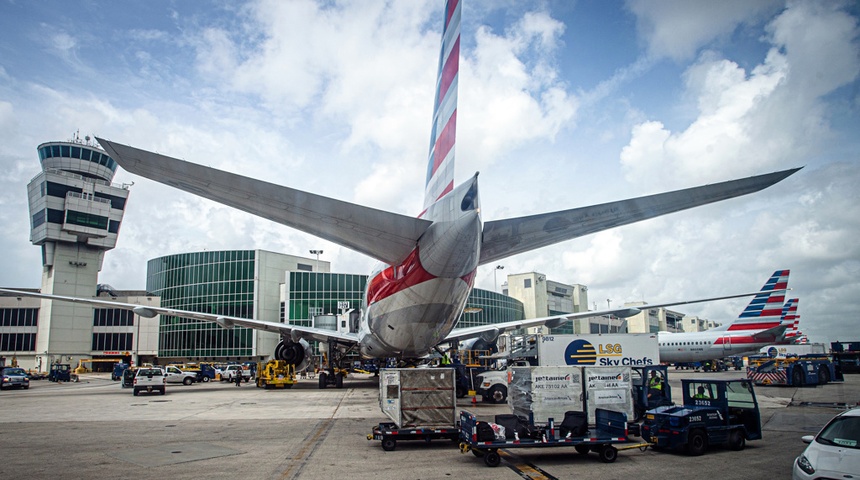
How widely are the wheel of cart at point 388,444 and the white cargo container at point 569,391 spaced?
358 cm

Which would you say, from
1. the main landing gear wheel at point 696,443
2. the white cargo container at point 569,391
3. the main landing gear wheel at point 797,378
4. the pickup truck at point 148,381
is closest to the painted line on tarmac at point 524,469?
the white cargo container at point 569,391

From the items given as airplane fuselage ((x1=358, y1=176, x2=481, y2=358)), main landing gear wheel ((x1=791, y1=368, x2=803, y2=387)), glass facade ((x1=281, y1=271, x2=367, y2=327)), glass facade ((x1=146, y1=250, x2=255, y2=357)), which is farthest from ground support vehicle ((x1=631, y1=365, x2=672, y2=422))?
glass facade ((x1=146, y1=250, x2=255, y2=357))

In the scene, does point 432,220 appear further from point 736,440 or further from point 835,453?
point 736,440

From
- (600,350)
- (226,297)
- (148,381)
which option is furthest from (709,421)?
(226,297)

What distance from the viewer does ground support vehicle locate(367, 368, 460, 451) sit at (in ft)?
40.9

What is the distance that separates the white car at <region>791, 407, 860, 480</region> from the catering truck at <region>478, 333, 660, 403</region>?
46.7ft

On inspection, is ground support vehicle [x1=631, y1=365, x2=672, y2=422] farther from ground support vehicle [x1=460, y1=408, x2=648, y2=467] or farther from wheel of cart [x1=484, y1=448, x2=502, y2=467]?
wheel of cart [x1=484, y1=448, x2=502, y2=467]

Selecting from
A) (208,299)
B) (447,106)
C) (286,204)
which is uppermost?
(447,106)

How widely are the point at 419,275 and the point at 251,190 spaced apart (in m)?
7.75

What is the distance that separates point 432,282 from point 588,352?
34.6 feet

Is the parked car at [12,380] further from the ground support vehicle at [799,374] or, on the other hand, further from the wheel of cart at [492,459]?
the ground support vehicle at [799,374]

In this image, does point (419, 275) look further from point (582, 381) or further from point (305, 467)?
point (305, 467)

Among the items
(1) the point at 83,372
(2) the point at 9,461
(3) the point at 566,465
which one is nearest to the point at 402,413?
(3) the point at 566,465

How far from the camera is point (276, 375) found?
35.7 metres
